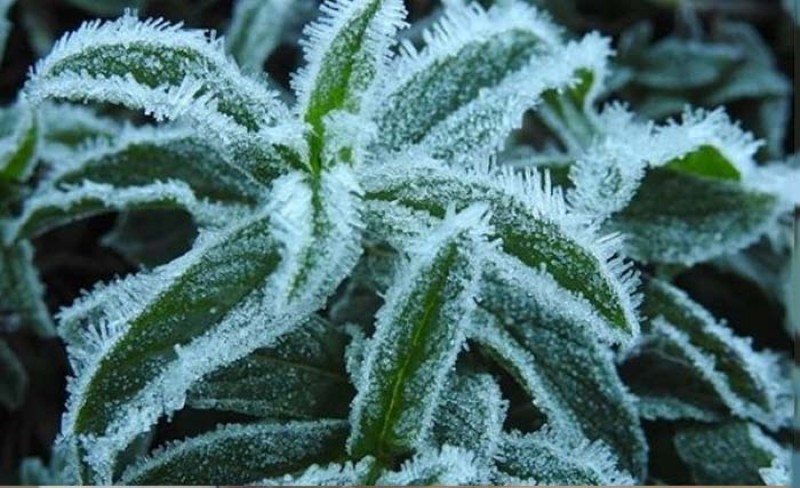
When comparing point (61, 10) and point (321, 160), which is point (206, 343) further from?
point (61, 10)

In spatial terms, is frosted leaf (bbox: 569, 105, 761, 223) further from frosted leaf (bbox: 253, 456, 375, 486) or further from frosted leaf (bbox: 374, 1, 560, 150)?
frosted leaf (bbox: 253, 456, 375, 486)

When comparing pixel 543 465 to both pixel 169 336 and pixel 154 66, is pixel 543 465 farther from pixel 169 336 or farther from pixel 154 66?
pixel 154 66

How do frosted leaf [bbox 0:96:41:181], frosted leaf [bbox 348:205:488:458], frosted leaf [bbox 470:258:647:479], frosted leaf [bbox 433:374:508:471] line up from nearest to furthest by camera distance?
1. frosted leaf [bbox 348:205:488:458]
2. frosted leaf [bbox 433:374:508:471]
3. frosted leaf [bbox 470:258:647:479]
4. frosted leaf [bbox 0:96:41:181]

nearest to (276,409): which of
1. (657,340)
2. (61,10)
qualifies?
(657,340)

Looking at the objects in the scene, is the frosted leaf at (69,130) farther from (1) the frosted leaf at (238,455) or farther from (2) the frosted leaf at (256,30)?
(1) the frosted leaf at (238,455)

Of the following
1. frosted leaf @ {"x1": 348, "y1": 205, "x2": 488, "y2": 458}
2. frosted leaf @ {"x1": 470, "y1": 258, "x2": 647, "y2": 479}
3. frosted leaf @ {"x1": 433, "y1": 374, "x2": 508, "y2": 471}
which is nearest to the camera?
frosted leaf @ {"x1": 348, "y1": 205, "x2": 488, "y2": 458}

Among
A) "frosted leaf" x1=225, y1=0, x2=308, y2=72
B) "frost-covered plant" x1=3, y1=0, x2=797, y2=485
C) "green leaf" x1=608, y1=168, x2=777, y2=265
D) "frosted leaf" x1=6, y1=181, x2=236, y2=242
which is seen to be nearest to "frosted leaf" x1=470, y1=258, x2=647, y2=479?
"frost-covered plant" x1=3, y1=0, x2=797, y2=485

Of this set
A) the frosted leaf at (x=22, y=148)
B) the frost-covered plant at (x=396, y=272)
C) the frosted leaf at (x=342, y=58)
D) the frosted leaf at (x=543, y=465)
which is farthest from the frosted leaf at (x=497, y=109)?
the frosted leaf at (x=22, y=148)
